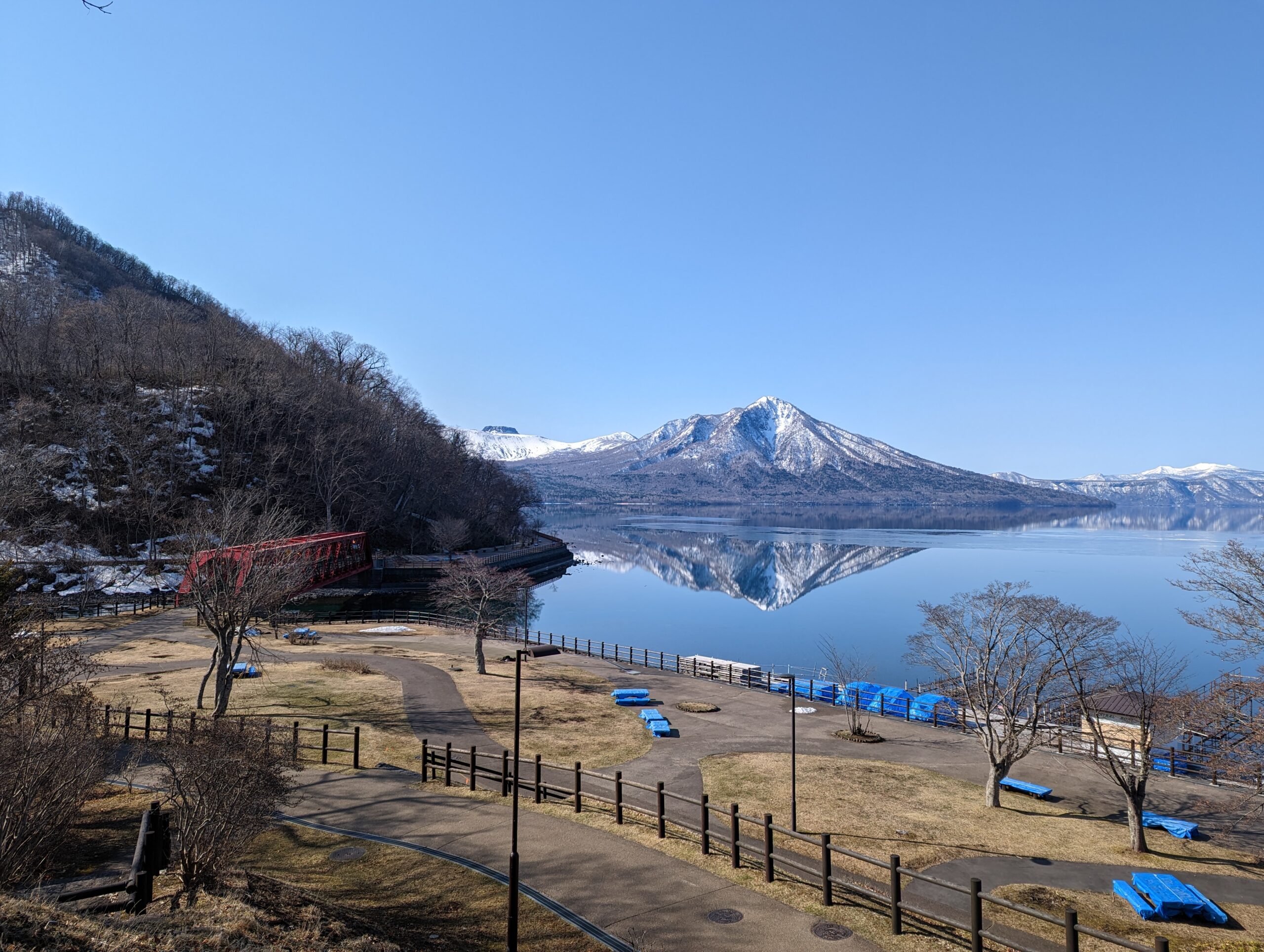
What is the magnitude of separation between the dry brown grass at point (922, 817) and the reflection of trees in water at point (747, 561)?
199 ft

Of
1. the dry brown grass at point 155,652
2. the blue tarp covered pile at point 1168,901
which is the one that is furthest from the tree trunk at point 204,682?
the blue tarp covered pile at point 1168,901

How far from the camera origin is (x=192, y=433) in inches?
3408

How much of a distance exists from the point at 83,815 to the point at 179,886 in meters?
7.22

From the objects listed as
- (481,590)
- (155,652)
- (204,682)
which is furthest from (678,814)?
(155,652)

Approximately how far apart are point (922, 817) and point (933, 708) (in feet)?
49.2

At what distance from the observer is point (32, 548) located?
62562mm

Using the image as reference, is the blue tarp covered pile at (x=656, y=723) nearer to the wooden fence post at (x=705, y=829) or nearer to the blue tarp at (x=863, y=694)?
the blue tarp at (x=863, y=694)

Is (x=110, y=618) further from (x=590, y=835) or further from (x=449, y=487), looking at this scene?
(x=449, y=487)

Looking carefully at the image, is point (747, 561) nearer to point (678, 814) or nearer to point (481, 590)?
point (481, 590)

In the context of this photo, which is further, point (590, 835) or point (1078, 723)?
point (1078, 723)

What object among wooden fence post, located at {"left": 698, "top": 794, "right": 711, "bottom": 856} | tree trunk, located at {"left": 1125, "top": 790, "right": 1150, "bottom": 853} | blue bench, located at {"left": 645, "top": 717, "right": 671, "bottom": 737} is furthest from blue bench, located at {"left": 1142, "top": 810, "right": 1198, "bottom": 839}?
blue bench, located at {"left": 645, "top": 717, "right": 671, "bottom": 737}

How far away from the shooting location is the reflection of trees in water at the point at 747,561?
341ft

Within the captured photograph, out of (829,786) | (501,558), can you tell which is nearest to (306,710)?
(829,786)

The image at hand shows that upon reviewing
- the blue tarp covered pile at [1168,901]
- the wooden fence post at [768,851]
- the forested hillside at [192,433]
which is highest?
the forested hillside at [192,433]
